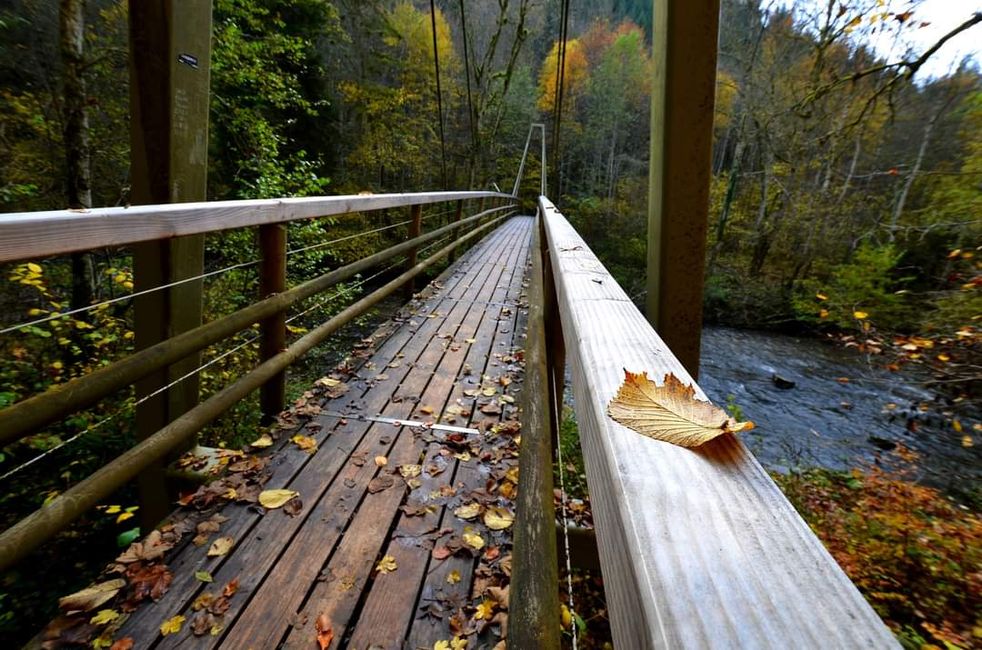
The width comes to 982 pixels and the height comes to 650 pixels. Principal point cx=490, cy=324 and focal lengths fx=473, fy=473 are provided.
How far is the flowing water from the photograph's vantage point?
303 inches

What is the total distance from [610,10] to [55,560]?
61.6 m

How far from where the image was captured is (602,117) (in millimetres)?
32719

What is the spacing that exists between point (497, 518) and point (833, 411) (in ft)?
34.8

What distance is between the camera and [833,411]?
31.7 ft

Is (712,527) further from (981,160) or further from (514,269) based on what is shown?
(981,160)

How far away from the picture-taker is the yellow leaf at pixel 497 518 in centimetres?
171

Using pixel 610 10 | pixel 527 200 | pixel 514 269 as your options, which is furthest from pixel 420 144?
pixel 610 10

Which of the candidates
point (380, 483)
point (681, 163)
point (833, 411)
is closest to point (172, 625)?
point (380, 483)

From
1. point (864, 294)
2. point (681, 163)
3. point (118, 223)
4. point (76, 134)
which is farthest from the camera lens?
point (864, 294)

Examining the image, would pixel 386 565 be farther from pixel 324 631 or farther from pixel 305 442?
pixel 305 442

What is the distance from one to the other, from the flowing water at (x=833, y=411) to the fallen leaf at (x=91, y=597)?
7015 mm

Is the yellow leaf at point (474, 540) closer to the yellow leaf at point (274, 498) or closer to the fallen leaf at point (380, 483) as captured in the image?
the fallen leaf at point (380, 483)

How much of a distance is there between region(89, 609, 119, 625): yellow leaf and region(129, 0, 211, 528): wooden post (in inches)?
24.7

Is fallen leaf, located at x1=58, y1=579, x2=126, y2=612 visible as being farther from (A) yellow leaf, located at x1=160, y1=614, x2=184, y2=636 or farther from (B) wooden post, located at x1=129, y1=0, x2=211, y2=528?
(B) wooden post, located at x1=129, y1=0, x2=211, y2=528
